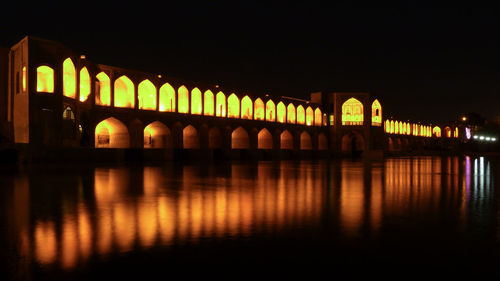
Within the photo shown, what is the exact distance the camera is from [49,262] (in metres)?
3.13

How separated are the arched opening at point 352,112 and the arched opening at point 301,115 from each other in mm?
4459

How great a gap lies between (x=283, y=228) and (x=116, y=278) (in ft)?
6.62

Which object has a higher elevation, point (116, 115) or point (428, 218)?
point (116, 115)

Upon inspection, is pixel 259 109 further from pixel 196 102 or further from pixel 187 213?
pixel 187 213

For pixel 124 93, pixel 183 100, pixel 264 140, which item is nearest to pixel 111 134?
pixel 124 93

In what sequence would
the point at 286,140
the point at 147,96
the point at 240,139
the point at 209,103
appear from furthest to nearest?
the point at 286,140 → the point at 240,139 → the point at 209,103 → the point at 147,96

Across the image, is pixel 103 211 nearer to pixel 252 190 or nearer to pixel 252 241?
pixel 252 241

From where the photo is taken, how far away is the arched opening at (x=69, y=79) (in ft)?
70.9

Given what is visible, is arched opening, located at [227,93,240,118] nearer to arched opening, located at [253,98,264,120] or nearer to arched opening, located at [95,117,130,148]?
arched opening, located at [253,98,264,120]

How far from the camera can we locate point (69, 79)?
21938 mm

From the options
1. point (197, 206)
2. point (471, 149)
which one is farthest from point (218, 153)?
point (471, 149)

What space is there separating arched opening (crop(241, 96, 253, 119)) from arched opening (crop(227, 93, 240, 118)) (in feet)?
2.40

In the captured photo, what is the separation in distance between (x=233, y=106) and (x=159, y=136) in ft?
26.1

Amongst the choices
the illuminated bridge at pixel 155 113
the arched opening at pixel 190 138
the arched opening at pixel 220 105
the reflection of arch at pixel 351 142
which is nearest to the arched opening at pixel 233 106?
the illuminated bridge at pixel 155 113
